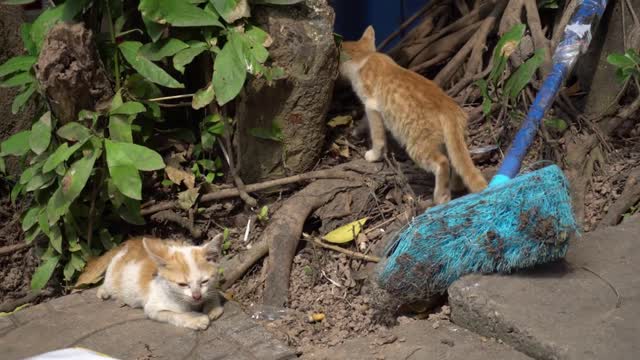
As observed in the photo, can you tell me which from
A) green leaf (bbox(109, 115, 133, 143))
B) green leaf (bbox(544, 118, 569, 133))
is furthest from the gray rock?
green leaf (bbox(544, 118, 569, 133))

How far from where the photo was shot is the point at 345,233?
15.0 ft

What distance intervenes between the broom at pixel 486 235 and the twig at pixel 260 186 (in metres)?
1.16

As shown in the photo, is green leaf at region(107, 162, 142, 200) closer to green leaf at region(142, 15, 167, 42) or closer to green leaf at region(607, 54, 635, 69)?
green leaf at region(142, 15, 167, 42)

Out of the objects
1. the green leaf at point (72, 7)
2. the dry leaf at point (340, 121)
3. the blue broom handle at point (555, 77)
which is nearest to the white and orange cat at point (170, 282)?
the green leaf at point (72, 7)

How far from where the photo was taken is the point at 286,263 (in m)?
4.49

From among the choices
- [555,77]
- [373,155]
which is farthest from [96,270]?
[555,77]

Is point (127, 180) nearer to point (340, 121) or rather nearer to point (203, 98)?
point (203, 98)

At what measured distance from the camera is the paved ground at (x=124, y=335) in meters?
3.62

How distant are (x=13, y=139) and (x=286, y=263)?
6.12 feet

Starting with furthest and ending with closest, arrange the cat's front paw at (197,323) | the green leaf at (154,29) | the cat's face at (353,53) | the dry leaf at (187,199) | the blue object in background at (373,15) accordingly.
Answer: the blue object in background at (373,15)
the cat's face at (353,53)
the dry leaf at (187,199)
the green leaf at (154,29)
the cat's front paw at (197,323)

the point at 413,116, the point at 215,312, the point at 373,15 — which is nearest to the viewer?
the point at 215,312

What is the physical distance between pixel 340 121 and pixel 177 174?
140 centimetres

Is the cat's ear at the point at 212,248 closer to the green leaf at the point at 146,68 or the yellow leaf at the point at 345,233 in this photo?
the yellow leaf at the point at 345,233

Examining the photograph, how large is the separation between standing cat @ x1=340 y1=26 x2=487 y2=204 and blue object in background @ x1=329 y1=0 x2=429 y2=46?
3.98 feet
